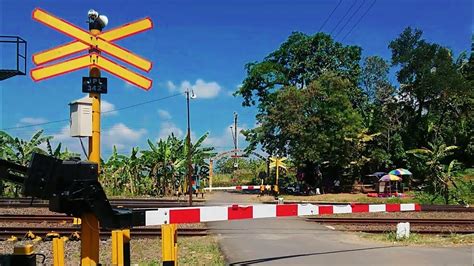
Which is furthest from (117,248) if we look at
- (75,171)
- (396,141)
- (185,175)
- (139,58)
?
(396,141)

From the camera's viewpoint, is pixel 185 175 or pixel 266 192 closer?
pixel 185 175

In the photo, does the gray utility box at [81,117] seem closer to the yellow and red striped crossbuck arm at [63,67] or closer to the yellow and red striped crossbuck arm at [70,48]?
the yellow and red striped crossbuck arm at [63,67]

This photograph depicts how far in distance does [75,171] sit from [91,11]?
2055 mm

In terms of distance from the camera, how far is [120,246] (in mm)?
5066

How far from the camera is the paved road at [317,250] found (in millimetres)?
7945

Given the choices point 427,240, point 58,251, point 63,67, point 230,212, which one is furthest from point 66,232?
point 427,240

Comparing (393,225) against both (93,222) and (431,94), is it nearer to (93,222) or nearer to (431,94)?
(93,222)

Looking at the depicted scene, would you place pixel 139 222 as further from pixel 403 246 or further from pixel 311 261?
pixel 403 246

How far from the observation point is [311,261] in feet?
26.2

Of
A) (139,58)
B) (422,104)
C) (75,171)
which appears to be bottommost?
(75,171)

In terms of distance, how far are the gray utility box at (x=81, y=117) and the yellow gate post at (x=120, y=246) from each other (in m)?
1.16

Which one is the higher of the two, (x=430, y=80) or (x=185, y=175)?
(x=430, y=80)

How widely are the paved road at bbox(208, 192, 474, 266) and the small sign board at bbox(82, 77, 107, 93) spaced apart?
163 inches

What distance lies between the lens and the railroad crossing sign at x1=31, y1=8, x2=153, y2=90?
210 inches
